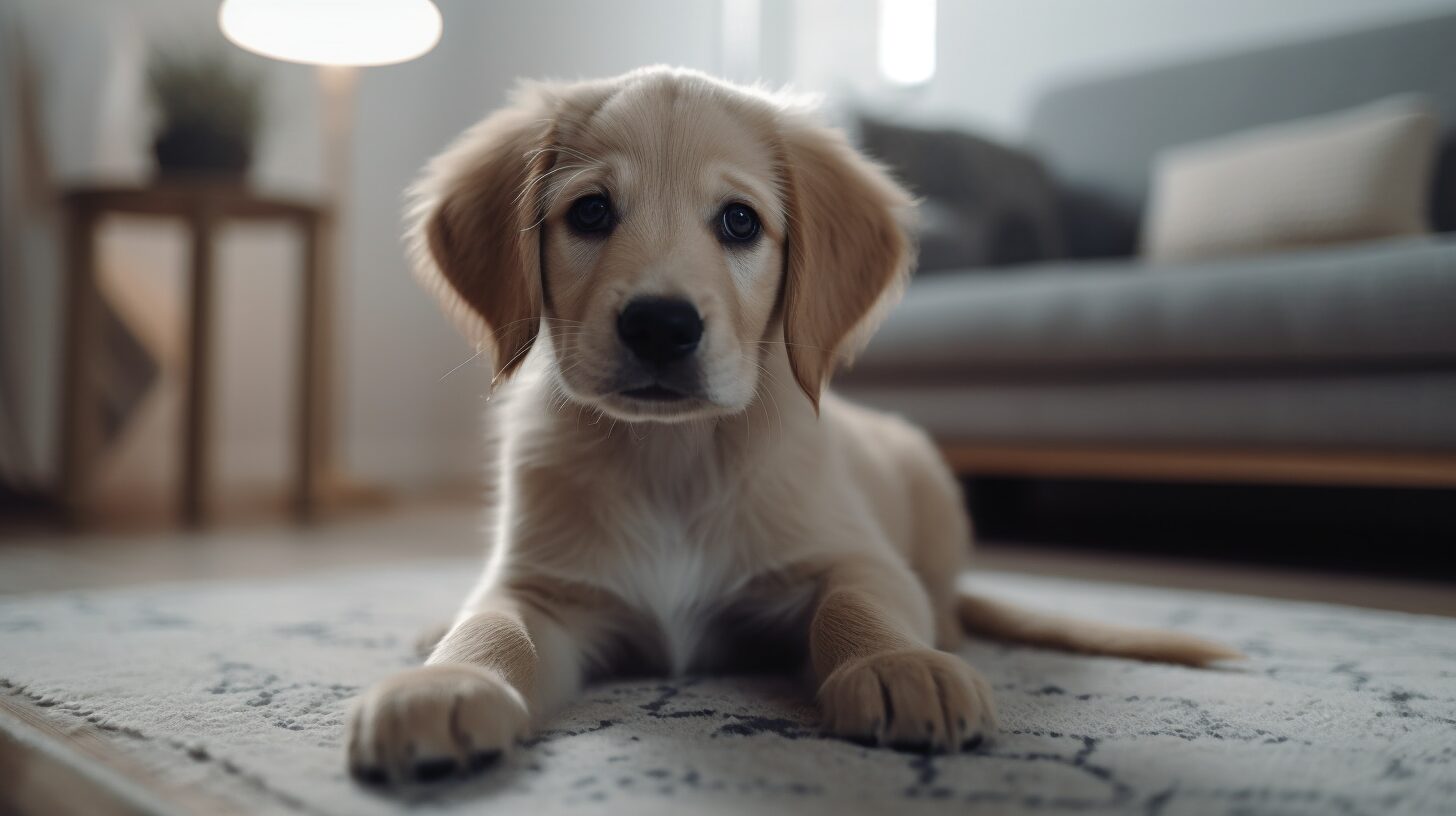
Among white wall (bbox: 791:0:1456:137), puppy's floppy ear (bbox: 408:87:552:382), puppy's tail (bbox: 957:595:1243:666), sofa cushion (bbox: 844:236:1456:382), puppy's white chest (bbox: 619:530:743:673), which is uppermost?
white wall (bbox: 791:0:1456:137)

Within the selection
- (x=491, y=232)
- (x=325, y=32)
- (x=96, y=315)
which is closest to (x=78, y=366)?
(x=96, y=315)

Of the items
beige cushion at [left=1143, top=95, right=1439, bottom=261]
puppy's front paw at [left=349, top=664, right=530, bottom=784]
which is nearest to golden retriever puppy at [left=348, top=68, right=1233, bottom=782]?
puppy's front paw at [left=349, top=664, right=530, bottom=784]

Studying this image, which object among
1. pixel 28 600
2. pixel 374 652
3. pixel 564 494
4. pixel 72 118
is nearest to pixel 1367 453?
pixel 564 494

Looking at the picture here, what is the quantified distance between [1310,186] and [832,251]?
7.47 feet

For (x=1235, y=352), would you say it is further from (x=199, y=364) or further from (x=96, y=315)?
(x=96, y=315)

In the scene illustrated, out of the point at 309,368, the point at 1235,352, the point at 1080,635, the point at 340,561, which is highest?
the point at 1235,352

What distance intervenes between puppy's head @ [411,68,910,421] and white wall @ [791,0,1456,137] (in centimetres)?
271

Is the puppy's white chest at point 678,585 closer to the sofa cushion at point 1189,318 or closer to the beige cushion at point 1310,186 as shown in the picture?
the sofa cushion at point 1189,318

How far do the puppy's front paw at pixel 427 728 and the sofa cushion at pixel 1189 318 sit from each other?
1620mm

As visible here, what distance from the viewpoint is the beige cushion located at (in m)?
2.95

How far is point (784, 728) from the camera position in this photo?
1077 mm

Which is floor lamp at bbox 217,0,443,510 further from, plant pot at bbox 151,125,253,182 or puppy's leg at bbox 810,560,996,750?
puppy's leg at bbox 810,560,996,750

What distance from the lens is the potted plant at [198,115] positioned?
11.3ft

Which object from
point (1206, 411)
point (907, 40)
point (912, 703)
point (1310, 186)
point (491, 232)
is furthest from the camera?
point (907, 40)
